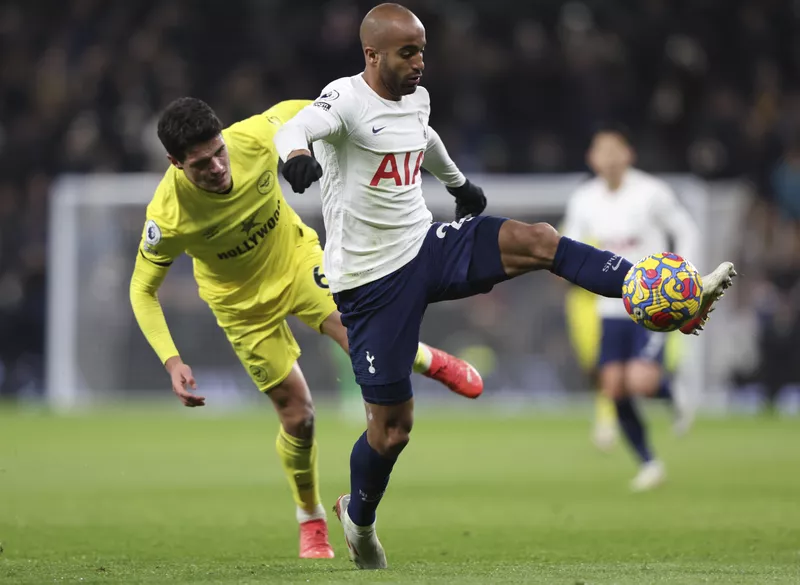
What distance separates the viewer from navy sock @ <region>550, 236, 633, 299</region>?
5.95 meters

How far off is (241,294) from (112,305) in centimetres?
1141

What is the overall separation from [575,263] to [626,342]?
519 centimetres

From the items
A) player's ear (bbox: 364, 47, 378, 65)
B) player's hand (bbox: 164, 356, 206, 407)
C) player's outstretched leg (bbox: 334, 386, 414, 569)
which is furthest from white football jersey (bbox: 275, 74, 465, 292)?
player's hand (bbox: 164, 356, 206, 407)

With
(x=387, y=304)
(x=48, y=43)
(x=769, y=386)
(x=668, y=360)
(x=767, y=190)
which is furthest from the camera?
(x=48, y=43)

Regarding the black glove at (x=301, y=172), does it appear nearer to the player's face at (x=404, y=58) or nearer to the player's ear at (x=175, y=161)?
the player's face at (x=404, y=58)

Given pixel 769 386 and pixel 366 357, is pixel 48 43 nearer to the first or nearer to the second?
pixel 769 386

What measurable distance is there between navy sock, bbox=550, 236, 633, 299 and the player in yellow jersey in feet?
4.61

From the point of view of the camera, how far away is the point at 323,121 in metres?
5.87

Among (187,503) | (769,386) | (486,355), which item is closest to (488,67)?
(486,355)

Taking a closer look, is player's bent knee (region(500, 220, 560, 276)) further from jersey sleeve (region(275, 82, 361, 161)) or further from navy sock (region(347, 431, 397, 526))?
navy sock (region(347, 431, 397, 526))

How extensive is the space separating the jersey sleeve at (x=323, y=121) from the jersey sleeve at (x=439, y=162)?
0.55m

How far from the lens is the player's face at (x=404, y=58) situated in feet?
19.8

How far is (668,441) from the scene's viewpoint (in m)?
14.4

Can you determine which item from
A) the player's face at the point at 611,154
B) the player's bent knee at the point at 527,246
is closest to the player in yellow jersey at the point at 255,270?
the player's bent knee at the point at 527,246
